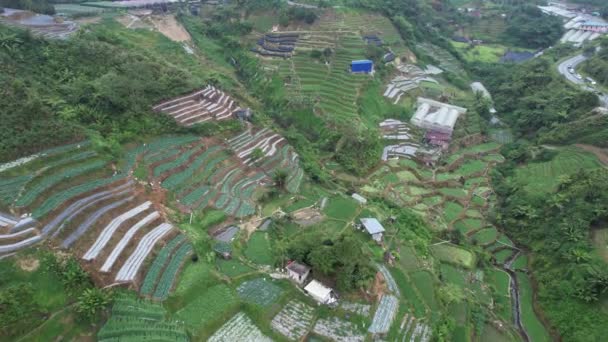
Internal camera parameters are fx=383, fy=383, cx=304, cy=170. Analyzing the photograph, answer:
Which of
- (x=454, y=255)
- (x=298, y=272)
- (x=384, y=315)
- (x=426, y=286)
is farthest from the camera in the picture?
(x=454, y=255)

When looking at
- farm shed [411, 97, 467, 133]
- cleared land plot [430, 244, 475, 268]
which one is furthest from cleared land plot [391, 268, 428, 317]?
farm shed [411, 97, 467, 133]

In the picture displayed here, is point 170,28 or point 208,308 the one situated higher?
point 170,28

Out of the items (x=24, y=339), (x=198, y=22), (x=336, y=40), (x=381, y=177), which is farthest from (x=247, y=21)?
(x=24, y=339)

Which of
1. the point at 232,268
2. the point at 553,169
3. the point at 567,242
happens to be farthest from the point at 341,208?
the point at 553,169

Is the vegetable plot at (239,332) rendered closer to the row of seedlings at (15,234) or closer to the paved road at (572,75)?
the row of seedlings at (15,234)

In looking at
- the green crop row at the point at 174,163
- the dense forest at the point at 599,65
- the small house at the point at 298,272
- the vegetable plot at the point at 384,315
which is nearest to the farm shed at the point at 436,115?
the dense forest at the point at 599,65

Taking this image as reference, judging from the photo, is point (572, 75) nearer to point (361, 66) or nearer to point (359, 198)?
point (361, 66)

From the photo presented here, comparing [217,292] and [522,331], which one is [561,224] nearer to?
[522,331]
